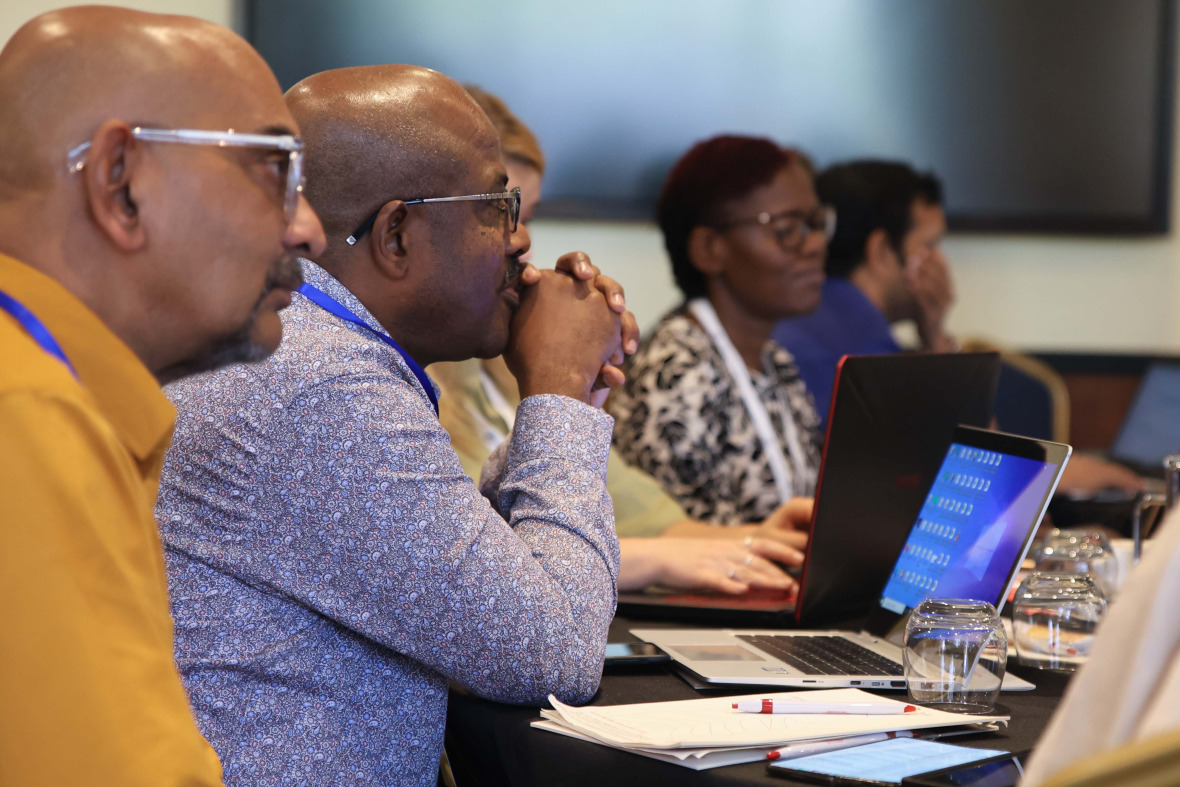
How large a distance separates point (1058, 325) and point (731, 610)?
Result: 2.76 metres

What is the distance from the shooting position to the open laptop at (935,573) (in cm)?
116

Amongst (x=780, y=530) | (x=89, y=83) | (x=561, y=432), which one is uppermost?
(x=89, y=83)

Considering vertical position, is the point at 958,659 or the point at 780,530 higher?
the point at 958,659

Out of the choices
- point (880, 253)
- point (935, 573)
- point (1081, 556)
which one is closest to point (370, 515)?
point (935, 573)

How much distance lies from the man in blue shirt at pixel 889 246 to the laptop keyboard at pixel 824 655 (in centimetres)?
206

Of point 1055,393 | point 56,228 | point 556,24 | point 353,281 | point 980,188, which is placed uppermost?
point 56,228

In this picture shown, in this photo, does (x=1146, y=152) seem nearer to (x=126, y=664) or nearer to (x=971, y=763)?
(x=971, y=763)

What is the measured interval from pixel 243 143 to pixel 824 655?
2.50 feet

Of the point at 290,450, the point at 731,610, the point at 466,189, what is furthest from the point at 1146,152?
the point at 290,450

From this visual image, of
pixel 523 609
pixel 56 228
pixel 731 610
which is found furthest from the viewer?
pixel 731 610

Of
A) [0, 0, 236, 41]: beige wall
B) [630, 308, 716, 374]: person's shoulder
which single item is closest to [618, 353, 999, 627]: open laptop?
[630, 308, 716, 374]: person's shoulder

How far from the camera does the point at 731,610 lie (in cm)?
145

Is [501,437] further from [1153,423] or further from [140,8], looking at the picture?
[1153,423]

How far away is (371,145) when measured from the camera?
118 cm
